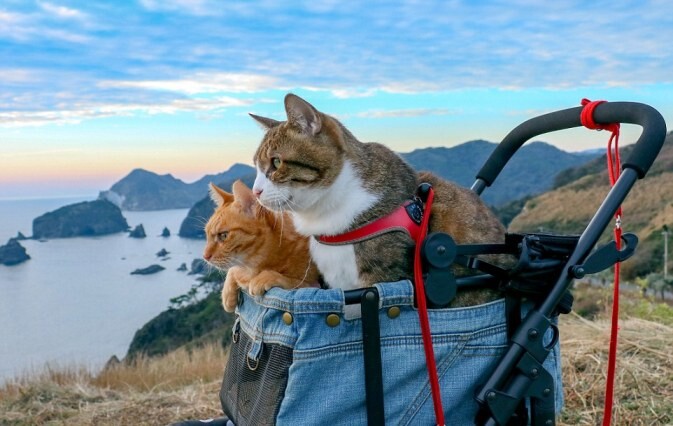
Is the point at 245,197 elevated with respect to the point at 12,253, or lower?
elevated

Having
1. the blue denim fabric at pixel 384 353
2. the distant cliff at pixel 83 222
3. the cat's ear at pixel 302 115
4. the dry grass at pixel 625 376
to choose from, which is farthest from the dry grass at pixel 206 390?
the distant cliff at pixel 83 222

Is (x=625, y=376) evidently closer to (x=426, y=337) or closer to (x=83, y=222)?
(x=426, y=337)

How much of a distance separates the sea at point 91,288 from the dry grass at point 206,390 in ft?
19.3

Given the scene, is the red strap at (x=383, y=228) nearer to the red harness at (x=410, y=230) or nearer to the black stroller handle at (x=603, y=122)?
the red harness at (x=410, y=230)

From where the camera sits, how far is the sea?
13086mm

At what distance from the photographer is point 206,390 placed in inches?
157

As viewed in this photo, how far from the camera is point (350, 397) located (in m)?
1.70

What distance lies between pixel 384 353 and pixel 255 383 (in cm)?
41

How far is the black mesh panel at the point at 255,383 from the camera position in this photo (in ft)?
5.60

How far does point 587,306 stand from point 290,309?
10374 mm

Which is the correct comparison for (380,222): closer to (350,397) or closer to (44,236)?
(350,397)

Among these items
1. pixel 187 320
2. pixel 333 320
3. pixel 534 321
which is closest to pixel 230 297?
pixel 333 320

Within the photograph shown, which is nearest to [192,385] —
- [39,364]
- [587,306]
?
[39,364]

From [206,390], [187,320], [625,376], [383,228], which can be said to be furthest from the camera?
[187,320]
